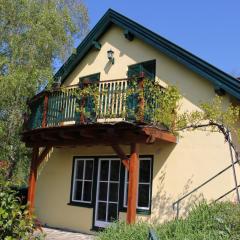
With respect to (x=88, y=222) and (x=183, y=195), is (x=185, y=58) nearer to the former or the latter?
(x=183, y=195)

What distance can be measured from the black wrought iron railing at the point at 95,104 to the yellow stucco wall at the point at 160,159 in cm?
134

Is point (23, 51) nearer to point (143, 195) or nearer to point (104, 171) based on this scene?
point (104, 171)

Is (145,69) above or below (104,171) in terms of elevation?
above

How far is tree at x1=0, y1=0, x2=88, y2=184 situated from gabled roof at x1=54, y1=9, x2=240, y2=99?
1.46 meters

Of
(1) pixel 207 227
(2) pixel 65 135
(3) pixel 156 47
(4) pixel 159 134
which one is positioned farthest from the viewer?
(3) pixel 156 47

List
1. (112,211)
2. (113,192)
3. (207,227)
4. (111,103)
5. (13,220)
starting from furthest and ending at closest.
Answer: (113,192)
(112,211)
(111,103)
(207,227)
(13,220)

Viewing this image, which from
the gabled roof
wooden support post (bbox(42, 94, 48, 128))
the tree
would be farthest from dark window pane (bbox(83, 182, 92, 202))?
the gabled roof

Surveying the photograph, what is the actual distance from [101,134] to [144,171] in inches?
69.9

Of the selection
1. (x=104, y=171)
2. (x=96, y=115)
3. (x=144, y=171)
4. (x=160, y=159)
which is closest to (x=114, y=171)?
(x=104, y=171)

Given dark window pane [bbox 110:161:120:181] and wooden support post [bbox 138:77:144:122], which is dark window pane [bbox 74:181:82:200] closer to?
dark window pane [bbox 110:161:120:181]

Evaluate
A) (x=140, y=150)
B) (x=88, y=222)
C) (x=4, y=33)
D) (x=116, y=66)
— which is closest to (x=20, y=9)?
(x=4, y=33)

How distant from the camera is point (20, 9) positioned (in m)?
13.2

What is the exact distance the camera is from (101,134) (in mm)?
12062

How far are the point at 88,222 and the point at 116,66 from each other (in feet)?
16.6
